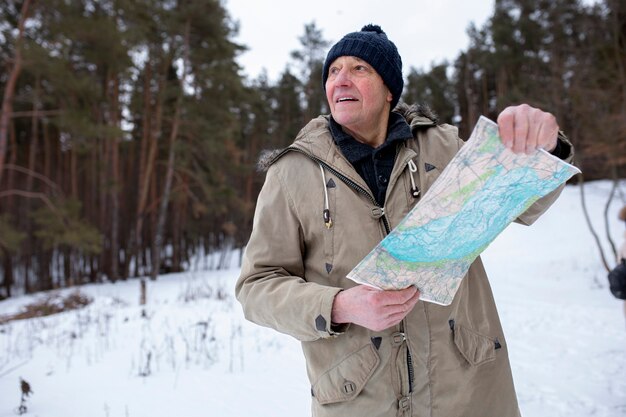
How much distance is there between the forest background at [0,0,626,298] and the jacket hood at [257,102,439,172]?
895cm

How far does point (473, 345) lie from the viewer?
55.1 inches

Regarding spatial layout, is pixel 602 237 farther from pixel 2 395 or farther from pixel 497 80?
pixel 2 395

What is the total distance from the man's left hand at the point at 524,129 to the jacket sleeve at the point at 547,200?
236 millimetres

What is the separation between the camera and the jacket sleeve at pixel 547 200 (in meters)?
1.24

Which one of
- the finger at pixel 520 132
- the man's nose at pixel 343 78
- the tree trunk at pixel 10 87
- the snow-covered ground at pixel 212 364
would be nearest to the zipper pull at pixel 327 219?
the man's nose at pixel 343 78

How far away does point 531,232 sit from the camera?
1969cm

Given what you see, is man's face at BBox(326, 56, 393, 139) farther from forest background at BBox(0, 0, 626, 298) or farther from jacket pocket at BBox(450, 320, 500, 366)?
forest background at BBox(0, 0, 626, 298)

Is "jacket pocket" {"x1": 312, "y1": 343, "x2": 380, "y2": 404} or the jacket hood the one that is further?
the jacket hood

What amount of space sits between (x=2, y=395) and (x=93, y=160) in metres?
14.3

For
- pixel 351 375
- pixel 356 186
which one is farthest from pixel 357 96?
pixel 351 375

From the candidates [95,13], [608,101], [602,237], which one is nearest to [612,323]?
[608,101]

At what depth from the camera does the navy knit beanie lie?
154 centimetres

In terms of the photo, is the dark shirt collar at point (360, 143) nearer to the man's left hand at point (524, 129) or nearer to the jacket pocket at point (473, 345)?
the man's left hand at point (524, 129)

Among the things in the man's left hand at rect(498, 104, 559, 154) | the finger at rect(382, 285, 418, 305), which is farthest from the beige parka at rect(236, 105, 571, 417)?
the man's left hand at rect(498, 104, 559, 154)
